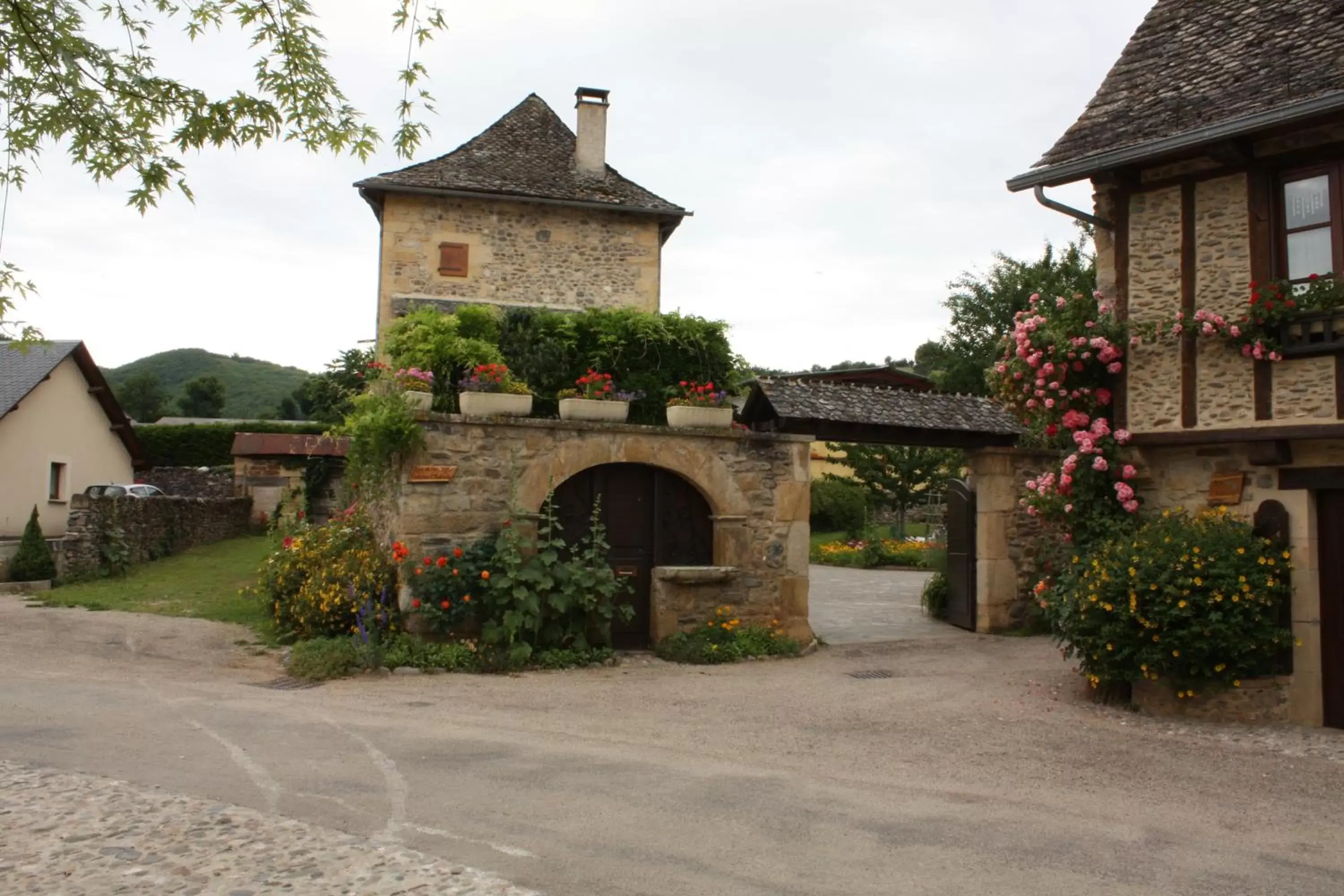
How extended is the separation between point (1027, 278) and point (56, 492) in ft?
78.8

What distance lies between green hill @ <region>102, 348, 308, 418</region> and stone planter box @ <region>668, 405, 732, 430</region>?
76.8m

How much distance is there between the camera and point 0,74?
17.7ft

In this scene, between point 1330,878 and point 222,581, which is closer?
point 1330,878

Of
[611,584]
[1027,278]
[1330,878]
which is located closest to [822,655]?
[611,584]

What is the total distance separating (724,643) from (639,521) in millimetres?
1510

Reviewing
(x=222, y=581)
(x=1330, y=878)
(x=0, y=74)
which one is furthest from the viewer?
(x=222, y=581)

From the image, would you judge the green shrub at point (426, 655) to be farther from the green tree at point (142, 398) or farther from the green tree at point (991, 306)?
the green tree at point (142, 398)

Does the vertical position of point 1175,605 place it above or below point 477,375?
below

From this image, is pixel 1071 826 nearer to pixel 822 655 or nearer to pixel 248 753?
pixel 248 753

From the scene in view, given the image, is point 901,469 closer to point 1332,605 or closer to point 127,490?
point 127,490

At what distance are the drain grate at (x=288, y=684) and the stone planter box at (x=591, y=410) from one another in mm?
3369

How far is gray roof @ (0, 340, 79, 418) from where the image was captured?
22078 millimetres

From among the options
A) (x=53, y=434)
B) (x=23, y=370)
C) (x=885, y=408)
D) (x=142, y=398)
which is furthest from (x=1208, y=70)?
(x=142, y=398)

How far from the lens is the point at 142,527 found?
61.6 feet
